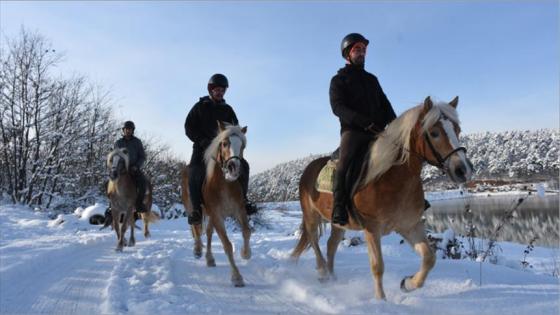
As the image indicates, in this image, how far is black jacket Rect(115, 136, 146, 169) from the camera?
10.4 m

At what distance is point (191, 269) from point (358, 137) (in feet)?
11.5

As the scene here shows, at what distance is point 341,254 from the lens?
732 cm

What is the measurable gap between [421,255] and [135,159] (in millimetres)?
8373

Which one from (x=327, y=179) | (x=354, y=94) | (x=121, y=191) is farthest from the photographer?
(x=121, y=191)

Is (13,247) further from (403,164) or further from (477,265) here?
(477,265)

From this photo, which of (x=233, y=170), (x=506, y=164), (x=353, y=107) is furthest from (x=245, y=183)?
(x=506, y=164)

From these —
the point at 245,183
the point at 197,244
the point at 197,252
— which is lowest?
the point at 197,252

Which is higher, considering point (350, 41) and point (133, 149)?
point (350, 41)

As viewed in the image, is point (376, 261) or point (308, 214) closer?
point (376, 261)

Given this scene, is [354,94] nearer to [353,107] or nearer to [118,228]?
[353,107]

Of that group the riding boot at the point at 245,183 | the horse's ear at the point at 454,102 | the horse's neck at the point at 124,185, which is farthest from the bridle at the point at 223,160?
the horse's neck at the point at 124,185

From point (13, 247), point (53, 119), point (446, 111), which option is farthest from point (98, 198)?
point (446, 111)

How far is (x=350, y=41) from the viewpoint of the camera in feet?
16.5

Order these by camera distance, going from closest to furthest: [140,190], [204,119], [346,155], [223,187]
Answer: [346,155] < [223,187] < [204,119] < [140,190]
